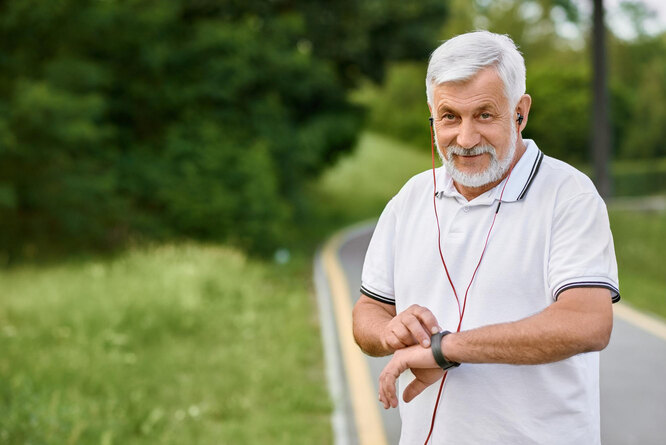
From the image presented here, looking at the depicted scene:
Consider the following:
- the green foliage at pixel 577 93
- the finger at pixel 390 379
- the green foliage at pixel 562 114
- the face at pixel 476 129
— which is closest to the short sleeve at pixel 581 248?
the face at pixel 476 129

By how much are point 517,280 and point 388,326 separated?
1.24 ft

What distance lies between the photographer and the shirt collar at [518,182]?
2252 mm

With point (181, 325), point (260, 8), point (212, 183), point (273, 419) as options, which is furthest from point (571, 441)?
point (260, 8)

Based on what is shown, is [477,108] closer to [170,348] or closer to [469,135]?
[469,135]

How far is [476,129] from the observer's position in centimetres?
226

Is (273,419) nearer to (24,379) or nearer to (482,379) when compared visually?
(24,379)

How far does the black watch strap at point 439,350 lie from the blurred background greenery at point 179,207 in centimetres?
249

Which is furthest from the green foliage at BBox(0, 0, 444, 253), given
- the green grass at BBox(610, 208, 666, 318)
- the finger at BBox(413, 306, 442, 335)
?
the finger at BBox(413, 306, 442, 335)

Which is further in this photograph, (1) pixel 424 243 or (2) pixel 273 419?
(2) pixel 273 419

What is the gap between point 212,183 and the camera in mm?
16406

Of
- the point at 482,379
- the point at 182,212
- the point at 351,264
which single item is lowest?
the point at 482,379

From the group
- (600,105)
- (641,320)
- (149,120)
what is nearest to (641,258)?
(641,320)

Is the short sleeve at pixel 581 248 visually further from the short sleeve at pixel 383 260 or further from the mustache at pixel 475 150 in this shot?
the short sleeve at pixel 383 260

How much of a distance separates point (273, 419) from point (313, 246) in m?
15.2
